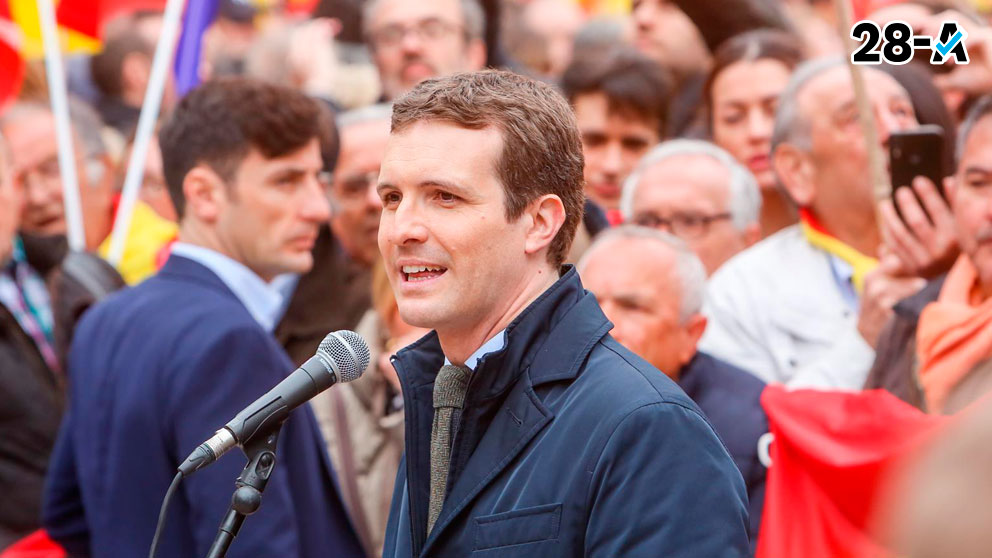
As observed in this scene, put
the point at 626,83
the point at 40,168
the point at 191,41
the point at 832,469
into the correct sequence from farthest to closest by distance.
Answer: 1. the point at 191,41
2. the point at 40,168
3. the point at 626,83
4. the point at 832,469

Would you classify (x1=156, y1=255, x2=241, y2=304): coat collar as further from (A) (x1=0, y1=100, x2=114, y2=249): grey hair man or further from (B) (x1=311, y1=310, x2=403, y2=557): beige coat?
(A) (x1=0, y1=100, x2=114, y2=249): grey hair man

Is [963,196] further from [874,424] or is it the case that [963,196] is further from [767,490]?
[767,490]

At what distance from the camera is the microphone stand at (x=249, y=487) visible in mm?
2266

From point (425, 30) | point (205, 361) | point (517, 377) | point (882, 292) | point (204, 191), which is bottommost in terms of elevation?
point (882, 292)

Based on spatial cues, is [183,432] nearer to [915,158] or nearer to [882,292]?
[882,292]

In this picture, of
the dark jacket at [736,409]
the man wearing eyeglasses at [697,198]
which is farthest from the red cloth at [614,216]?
the dark jacket at [736,409]

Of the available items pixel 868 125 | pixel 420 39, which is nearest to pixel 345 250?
pixel 420 39

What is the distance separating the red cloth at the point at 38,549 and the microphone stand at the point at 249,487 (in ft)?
6.22

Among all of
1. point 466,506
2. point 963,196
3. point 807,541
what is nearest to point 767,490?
point 807,541

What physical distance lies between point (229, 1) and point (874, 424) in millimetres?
8525

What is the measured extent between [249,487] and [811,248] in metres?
3.12

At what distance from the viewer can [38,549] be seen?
4047 millimetres

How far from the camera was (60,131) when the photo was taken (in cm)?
621

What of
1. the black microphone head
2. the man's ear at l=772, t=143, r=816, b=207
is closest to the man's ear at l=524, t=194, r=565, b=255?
the black microphone head
